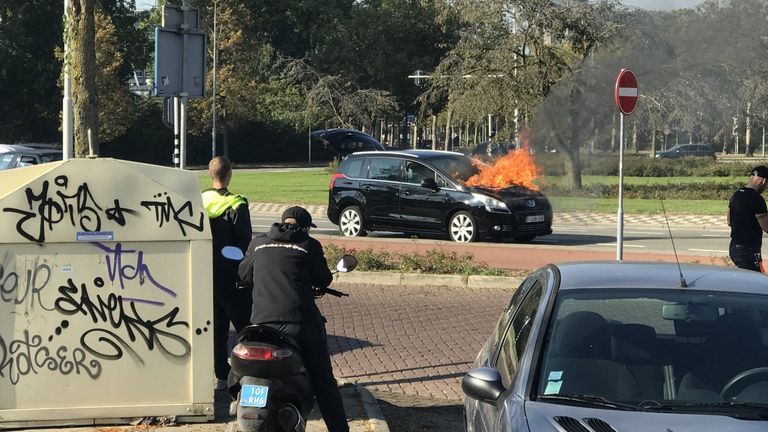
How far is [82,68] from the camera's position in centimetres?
1372

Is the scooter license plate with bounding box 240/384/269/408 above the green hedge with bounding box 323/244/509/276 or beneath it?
above

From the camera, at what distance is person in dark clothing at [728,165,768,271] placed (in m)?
9.77

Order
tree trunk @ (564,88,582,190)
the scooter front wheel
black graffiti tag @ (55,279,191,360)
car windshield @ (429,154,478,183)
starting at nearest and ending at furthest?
the scooter front wheel < black graffiti tag @ (55,279,191,360) < car windshield @ (429,154,478,183) < tree trunk @ (564,88,582,190)

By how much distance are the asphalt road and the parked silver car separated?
512 inches

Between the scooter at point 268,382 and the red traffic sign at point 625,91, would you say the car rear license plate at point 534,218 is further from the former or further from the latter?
the scooter at point 268,382

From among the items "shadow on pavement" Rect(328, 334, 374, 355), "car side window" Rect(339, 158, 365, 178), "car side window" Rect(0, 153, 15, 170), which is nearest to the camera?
"shadow on pavement" Rect(328, 334, 374, 355)

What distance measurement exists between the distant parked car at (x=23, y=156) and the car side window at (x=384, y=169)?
9.60 m

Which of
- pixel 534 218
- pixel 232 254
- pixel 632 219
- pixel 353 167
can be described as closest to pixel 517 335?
pixel 232 254

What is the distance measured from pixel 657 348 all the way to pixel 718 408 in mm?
457

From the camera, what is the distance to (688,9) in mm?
25422

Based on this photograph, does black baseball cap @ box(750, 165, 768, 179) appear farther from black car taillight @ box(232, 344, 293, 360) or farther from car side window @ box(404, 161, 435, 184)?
car side window @ box(404, 161, 435, 184)

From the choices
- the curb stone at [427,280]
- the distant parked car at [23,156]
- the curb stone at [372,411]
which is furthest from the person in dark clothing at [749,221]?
the distant parked car at [23,156]

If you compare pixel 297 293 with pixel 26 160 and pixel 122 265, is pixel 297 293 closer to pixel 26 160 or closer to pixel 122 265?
pixel 122 265

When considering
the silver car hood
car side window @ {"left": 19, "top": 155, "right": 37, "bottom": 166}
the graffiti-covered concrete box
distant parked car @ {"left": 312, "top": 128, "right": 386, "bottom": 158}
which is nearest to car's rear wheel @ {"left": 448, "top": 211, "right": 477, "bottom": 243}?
car side window @ {"left": 19, "top": 155, "right": 37, "bottom": 166}
